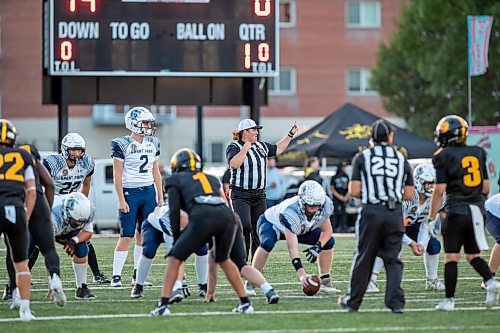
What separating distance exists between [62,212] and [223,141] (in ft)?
120

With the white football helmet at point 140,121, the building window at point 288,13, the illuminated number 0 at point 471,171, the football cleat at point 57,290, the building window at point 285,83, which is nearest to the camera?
the football cleat at point 57,290

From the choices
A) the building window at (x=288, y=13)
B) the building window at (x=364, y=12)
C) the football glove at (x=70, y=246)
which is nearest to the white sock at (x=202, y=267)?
the football glove at (x=70, y=246)

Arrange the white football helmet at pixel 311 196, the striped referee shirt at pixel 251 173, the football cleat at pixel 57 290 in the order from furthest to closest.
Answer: the striped referee shirt at pixel 251 173
the white football helmet at pixel 311 196
the football cleat at pixel 57 290

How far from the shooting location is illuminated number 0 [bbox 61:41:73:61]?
20.9m

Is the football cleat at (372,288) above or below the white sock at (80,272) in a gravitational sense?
below

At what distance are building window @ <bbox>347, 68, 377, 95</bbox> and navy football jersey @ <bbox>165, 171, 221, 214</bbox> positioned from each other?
1521 inches

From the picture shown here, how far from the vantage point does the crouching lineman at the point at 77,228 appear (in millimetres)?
12047

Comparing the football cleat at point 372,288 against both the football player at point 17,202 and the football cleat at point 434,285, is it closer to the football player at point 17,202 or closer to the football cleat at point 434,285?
the football cleat at point 434,285

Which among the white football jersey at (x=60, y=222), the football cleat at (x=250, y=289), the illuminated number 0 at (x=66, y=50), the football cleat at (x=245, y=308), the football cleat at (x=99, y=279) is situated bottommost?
the football cleat at (x=99, y=279)

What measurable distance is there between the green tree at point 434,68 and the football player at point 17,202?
75.8 ft

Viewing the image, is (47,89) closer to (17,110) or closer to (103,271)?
(103,271)

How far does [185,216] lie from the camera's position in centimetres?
1091

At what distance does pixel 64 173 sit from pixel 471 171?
4669 millimetres

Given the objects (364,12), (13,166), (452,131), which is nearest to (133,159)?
(13,166)
